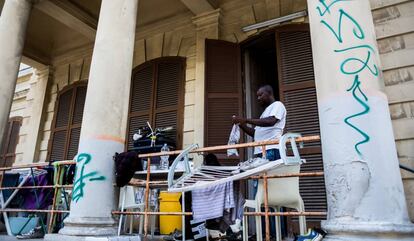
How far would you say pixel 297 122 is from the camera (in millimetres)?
5777

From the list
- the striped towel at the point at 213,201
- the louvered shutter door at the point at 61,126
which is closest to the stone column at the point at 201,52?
the striped towel at the point at 213,201

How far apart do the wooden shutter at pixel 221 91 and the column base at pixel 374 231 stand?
3.84 metres

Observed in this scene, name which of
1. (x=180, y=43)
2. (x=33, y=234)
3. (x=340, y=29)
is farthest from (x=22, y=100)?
(x=340, y=29)

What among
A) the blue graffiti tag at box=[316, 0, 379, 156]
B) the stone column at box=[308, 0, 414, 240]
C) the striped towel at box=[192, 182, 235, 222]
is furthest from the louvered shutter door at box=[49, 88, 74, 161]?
the blue graffiti tag at box=[316, 0, 379, 156]

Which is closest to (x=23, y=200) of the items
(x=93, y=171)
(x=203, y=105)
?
(x=93, y=171)

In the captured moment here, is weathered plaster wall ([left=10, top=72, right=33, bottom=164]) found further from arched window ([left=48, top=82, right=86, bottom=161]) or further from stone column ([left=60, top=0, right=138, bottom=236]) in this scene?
stone column ([left=60, top=0, right=138, bottom=236])

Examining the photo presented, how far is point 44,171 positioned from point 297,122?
4.40m

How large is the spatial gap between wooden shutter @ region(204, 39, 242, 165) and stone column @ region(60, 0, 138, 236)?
2.35 meters

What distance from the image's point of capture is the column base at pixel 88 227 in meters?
3.70

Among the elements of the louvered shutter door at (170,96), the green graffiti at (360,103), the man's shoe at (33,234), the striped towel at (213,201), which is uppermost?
the louvered shutter door at (170,96)

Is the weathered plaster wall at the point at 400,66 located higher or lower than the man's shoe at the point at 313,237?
higher

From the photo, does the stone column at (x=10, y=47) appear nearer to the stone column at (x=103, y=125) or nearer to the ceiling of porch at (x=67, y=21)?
the ceiling of porch at (x=67, y=21)

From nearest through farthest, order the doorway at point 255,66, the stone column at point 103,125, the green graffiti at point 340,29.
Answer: the green graffiti at point 340,29, the stone column at point 103,125, the doorway at point 255,66

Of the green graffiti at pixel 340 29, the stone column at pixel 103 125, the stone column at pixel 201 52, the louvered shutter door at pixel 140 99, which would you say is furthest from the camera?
the louvered shutter door at pixel 140 99
